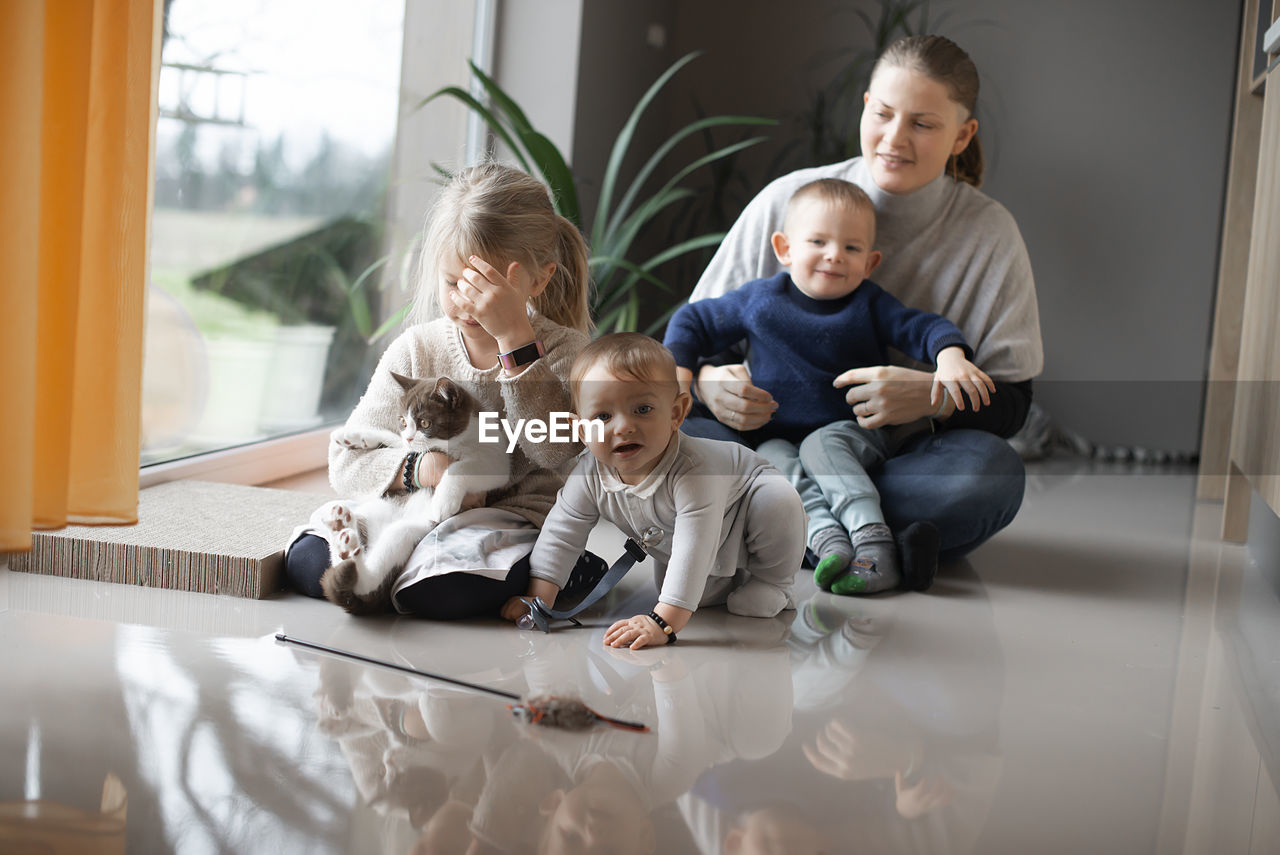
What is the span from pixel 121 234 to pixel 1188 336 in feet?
10.6

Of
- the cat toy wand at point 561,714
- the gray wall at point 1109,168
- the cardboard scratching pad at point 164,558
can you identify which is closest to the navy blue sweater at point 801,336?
the cardboard scratching pad at point 164,558

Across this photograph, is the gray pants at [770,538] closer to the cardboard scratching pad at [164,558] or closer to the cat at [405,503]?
the cat at [405,503]

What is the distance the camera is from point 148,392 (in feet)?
6.43

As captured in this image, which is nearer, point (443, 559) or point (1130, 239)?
point (443, 559)

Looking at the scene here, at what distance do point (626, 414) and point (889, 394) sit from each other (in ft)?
1.94

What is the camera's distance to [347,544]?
137cm

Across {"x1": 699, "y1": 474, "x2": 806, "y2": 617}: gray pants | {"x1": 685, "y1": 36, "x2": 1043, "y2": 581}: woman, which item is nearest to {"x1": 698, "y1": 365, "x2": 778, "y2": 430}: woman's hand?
{"x1": 685, "y1": 36, "x2": 1043, "y2": 581}: woman

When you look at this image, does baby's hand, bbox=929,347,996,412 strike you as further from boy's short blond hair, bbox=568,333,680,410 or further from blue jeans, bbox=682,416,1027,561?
boy's short blond hair, bbox=568,333,680,410

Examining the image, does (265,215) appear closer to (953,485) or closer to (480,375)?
(480,375)

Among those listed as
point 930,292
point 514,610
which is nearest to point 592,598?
point 514,610

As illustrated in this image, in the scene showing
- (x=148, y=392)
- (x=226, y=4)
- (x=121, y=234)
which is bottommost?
(x=148, y=392)

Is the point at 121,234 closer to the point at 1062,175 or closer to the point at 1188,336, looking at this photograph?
the point at 1062,175

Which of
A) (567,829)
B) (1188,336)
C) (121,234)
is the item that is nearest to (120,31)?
(121,234)

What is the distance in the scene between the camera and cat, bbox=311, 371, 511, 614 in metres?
1.37
